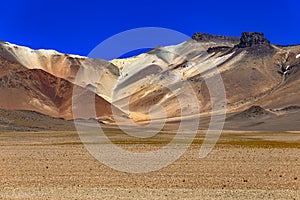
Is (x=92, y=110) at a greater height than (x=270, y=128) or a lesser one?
lesser

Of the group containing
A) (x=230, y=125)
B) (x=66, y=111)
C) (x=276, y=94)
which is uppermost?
(x=276, y=94)

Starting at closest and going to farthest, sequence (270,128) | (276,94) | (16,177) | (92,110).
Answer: (16,177)
(270,128)
(92,110)
(276,94)

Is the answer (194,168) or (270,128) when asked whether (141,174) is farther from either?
(270,128)

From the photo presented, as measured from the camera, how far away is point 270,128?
123438 mm

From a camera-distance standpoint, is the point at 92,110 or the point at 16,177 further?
the point at 92,110

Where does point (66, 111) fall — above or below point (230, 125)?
below

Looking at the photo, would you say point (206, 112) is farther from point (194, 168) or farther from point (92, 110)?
point (194, 168)

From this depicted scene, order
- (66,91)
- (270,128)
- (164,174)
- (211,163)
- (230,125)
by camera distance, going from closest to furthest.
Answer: (164,174)
(211,163)
(270,128)
(230,125)
(66,91)

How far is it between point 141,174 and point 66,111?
134 meters

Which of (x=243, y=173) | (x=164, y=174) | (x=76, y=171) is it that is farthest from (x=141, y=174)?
(x=243, y=173)

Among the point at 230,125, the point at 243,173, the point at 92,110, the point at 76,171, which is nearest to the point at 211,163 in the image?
the point at 243,173

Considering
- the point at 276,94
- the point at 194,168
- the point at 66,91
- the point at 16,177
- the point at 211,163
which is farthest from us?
the point at 276,94

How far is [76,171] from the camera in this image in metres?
26.3

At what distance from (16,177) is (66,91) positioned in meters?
147
